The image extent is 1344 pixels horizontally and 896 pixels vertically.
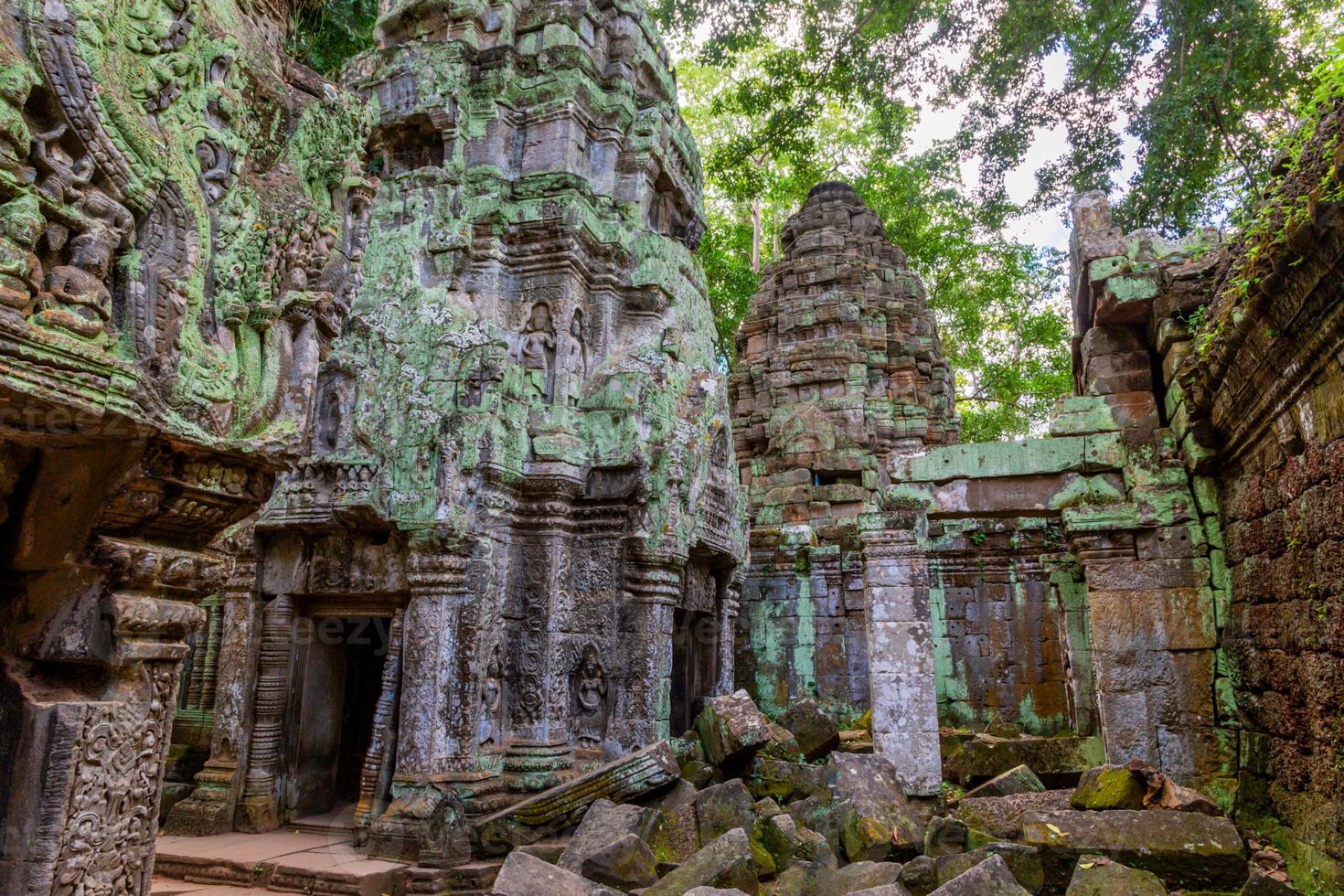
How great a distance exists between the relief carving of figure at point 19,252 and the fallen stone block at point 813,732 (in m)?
7.41

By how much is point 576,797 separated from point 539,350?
4048mm

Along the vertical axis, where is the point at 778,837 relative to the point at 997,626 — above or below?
below

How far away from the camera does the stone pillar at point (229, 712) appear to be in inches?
285

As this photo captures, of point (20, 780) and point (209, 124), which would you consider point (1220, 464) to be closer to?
point (209, 124)

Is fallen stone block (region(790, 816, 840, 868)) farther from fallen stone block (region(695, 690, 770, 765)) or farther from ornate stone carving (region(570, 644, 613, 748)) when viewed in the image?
ornate stone carving (region(570, 644, 613, 748))

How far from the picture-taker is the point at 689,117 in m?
24.6

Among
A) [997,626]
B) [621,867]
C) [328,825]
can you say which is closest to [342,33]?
[328,825]

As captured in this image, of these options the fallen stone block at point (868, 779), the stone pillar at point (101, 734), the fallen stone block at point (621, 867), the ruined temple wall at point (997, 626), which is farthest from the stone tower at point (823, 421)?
the stone pillar at point (101, 734)

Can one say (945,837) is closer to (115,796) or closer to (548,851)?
(548,851)

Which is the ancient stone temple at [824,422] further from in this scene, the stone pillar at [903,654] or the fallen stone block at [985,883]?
the fallen stone block at [985,883]

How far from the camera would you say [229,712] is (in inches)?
296

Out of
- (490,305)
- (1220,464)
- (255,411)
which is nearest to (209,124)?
(255,411)

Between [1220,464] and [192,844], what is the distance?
818cm

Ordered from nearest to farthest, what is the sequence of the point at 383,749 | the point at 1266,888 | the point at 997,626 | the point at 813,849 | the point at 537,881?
the point at 1266,888 < the point at 537,881 < the point at 813,849 < the point at 383,749 < the point at 997,626
